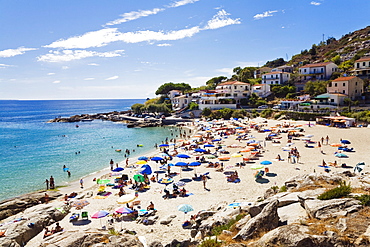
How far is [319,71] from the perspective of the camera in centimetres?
6781

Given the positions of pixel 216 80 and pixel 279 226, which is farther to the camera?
pixel 216 80

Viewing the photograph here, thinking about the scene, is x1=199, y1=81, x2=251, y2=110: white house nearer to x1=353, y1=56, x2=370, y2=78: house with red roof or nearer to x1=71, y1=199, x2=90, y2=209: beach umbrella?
x1=353, y1=56, x2=370, y2=78: house with red roof

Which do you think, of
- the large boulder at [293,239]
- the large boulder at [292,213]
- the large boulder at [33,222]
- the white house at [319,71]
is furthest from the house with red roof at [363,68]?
the large boulder at [33,222]

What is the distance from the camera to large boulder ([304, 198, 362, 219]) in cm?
832

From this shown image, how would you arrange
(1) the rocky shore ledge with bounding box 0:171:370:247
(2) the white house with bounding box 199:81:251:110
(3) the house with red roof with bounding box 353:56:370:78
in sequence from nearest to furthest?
(1) the rocky shore ledge with bounding box 0:171:370:247 → (3) the house with red roof with bounding box 353:56:370:78 → (2) the white house with bounding box 199:81:251:110

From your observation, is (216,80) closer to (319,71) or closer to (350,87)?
(319,71)

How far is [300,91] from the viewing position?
212 feet

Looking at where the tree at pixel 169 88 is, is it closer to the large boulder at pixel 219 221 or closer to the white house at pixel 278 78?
the white house at pixel 278 78

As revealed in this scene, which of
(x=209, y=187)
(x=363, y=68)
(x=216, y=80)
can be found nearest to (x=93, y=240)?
(x=209, y=187)

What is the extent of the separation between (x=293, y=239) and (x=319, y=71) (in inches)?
2834

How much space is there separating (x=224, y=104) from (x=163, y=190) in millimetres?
49434

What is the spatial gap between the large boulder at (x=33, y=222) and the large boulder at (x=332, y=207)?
14130mm

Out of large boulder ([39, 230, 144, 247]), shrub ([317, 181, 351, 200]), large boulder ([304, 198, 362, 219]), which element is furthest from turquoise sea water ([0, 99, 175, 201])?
shrub ([317, 181, 351, 200])

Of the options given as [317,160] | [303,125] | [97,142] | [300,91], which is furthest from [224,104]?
[317,160]
